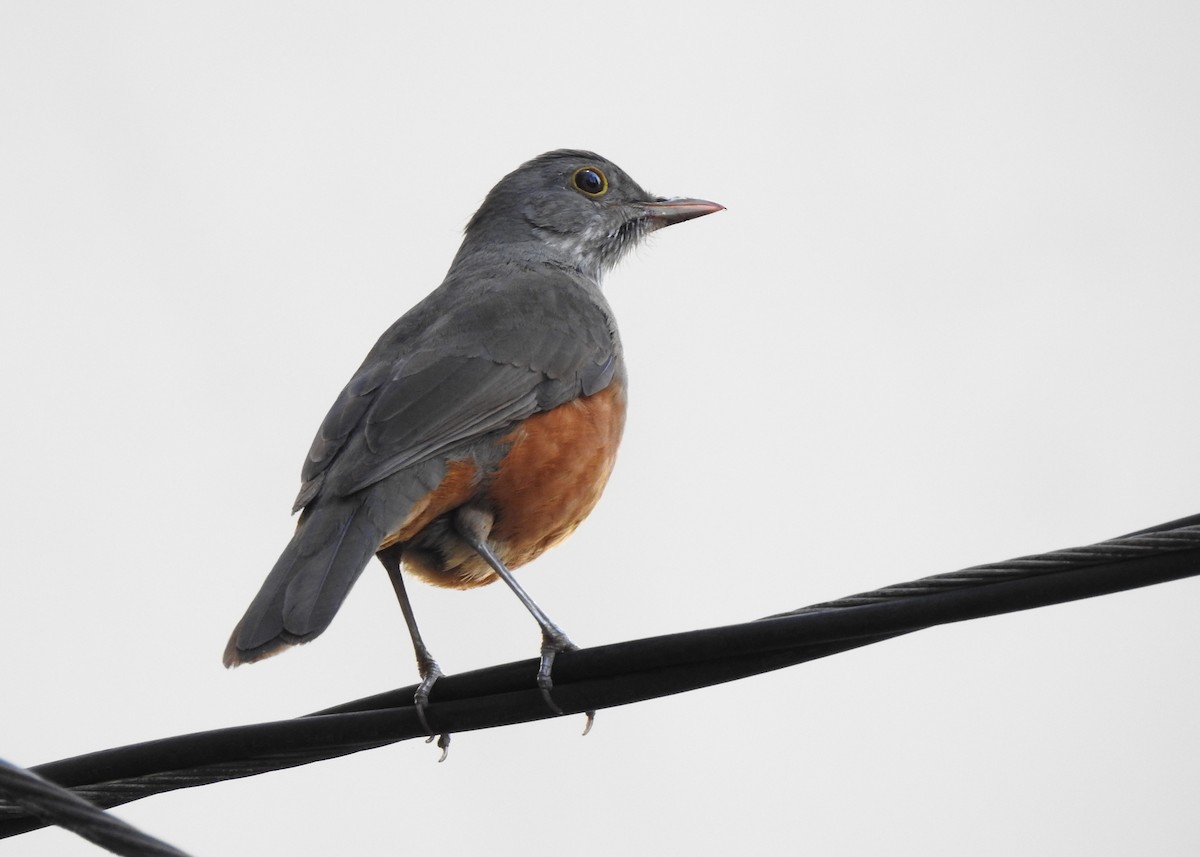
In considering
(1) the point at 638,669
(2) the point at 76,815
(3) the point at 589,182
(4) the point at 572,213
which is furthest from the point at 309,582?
(3) the point at 589,182

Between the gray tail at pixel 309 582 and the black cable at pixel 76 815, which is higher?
the gray tail at pixel 309 582

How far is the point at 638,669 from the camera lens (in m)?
3.31

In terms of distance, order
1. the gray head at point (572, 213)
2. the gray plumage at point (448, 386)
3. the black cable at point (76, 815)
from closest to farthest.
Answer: the black cable at point (76, 815) → the gray plumage at point (448, 386) → the gray head at point (572, 213)

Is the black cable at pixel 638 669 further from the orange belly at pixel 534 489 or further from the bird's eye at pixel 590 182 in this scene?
the bird's eye at pixel 590 182

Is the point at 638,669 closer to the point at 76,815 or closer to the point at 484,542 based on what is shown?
the point at 76,815

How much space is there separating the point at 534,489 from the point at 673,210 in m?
3.31

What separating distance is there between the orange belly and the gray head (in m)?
2.09

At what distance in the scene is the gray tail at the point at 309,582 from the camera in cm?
419

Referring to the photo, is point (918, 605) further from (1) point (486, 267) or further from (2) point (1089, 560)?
(1) point (486, 267)

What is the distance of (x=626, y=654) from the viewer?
3332 mm

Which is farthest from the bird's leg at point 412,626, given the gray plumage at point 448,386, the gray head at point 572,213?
the gray head at point 572,213

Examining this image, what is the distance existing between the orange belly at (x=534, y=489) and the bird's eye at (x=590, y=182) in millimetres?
2497

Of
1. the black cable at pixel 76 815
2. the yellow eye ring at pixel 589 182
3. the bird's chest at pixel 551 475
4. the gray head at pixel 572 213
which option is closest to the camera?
the black cable at pixel 76 815

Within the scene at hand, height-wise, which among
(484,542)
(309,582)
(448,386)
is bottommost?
(309,582)
